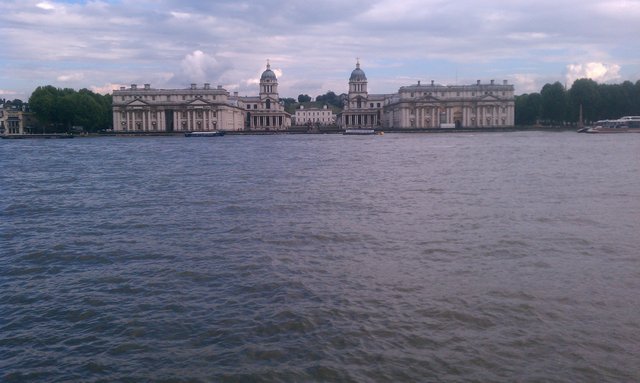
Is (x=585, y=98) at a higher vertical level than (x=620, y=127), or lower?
higher

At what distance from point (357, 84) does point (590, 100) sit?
221 feet

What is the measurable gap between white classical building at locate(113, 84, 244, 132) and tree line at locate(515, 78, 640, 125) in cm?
6465

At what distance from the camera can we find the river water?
823cm

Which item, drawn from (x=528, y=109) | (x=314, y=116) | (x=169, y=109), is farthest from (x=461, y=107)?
(x=314, y=116)

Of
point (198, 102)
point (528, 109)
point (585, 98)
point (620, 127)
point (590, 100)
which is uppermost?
point (198, 102)

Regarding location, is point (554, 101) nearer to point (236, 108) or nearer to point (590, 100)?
point (590, 100)

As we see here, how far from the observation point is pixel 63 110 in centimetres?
11175

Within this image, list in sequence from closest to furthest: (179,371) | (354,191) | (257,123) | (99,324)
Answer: (179,371) < (99,324) < (354,191) < (257,123)

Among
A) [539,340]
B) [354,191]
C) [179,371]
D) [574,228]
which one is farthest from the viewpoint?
[354,191]

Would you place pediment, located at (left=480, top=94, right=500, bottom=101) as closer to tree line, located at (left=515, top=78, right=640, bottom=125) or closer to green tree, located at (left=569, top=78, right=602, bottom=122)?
tree line, located at (left=515, top=78, right=640, bottom=125)

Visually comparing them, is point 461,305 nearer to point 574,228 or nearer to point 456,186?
point 574,228

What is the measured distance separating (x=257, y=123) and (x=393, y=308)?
156m

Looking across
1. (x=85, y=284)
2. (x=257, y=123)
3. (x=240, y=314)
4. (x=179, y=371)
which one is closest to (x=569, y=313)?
(x=240, y=314)

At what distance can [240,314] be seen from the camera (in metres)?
9.93
